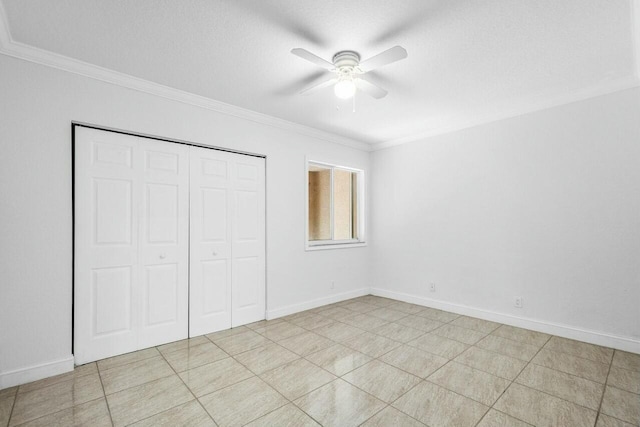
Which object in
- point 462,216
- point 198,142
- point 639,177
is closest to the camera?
point 639,177

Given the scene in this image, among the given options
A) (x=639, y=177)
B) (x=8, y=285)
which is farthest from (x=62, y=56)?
(x=639, y=177)

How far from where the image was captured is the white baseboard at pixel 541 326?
2910 mm

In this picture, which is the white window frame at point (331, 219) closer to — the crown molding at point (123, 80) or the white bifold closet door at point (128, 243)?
the crown molding at point (123, 80)

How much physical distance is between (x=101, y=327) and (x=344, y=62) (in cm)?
313

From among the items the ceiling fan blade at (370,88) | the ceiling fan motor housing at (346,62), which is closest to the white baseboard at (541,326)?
the ceiling fan blade at (370,88)

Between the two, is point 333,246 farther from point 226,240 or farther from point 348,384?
point 348,384

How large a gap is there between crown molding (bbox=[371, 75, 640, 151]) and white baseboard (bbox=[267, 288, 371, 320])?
2638mm

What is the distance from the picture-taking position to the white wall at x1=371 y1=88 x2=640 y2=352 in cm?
295

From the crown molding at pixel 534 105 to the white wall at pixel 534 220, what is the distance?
6cm

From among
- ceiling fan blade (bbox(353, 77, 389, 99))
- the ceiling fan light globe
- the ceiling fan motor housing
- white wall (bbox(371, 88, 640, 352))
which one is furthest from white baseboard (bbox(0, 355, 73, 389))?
white wall (bbox(371, 88, 640, 352))

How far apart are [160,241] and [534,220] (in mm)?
4128

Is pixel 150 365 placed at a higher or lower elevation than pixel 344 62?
lower

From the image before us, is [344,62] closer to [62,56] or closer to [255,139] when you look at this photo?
[255,139]

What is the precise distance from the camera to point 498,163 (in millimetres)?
3787
